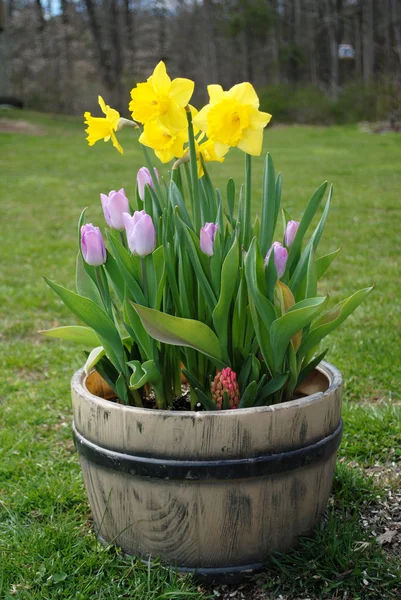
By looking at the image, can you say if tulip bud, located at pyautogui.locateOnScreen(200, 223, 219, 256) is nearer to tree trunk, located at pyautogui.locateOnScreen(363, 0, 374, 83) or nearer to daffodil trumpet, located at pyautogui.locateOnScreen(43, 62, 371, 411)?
daffodil trumpet, located at pyautogui.locateOnScreen(43, 62, 371, 411)

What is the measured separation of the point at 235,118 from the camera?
1.37 m

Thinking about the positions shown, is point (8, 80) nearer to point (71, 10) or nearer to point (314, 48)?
point (71, 10)

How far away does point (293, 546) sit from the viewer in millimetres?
1464

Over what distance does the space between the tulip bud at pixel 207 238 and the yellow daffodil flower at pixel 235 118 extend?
175 millimetres

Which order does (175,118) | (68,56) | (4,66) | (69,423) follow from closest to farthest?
(175,118), (69,423), (4,66), (68,56)


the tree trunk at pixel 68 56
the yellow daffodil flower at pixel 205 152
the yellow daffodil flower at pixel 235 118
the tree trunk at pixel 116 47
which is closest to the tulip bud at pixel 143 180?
the yellow daffodil flower at pixel 205 152

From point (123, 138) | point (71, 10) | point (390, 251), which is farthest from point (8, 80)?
point (390, 251)

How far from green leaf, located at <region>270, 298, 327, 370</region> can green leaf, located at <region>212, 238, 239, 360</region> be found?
111 millimetres

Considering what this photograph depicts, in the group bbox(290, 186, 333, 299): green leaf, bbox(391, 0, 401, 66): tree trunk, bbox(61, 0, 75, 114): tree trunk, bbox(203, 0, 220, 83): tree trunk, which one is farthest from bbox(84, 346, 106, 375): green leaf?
bbox(203, 0, 220, 83): tree trunk

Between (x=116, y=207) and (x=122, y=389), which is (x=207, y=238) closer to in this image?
(x=116, y=207)

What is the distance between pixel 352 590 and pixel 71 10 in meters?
27.5

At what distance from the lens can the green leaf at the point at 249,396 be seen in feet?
4.61

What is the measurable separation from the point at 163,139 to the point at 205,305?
0.38m

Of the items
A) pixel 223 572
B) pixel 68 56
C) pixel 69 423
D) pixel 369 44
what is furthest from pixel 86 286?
pixel 68 56
